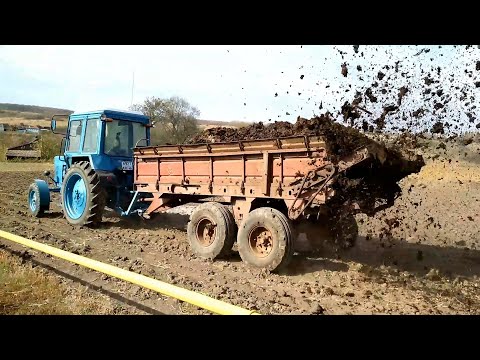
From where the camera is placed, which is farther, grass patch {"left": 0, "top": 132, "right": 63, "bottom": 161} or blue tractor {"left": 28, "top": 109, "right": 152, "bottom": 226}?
grass patch {"left": 0, "top": 132, "right": 63, "bottom": 161}

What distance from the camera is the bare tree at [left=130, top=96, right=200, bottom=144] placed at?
2153cm

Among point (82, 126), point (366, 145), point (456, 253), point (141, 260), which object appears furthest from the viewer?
point (82, 126)

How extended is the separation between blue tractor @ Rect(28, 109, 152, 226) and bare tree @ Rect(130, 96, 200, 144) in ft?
33.1

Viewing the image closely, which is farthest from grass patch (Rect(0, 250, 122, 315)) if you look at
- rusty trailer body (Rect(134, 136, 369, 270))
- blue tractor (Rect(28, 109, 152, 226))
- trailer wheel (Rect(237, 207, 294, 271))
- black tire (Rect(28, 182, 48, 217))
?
black tire (Rect(28, 182, 48, 217))

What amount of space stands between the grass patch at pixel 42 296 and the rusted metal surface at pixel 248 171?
2.87m

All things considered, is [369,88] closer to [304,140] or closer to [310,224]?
[304,140]

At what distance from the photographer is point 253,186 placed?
6.81 meters

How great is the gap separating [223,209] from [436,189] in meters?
11.9

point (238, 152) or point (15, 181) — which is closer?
point (238, 152)

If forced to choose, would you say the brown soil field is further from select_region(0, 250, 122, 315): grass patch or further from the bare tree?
the bare tree

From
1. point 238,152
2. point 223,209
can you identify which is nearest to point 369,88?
point 238,152

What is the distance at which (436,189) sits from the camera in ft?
53.1

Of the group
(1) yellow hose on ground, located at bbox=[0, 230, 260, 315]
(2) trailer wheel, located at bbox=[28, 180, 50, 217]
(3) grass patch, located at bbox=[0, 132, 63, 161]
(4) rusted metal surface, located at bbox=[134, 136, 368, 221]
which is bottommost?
(1) yellow hose on ground, located at bbox=[0, 230, 260, 315]

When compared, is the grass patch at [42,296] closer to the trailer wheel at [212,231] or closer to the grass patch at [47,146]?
the trailer wheel at [212,231]
